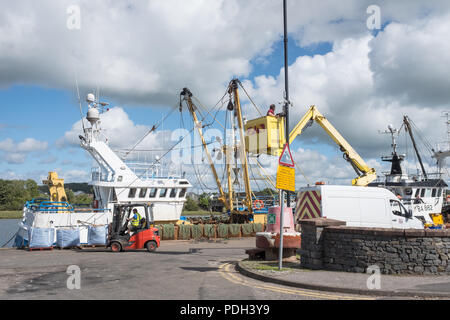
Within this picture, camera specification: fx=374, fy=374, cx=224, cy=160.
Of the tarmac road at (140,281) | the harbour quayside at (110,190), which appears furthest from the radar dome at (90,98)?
the tarmac road at (140,281)

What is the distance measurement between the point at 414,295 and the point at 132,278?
6696 mm

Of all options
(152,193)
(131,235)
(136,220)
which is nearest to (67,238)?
(131,235)

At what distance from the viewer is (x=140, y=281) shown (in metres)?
9.44

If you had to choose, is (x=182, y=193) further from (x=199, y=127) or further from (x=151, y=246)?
(x=151, y=246)

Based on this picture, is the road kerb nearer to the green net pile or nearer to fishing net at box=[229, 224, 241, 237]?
fishing net at box=[229, 224, 241, 237]

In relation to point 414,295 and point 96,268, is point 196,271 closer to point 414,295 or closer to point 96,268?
point 96,268

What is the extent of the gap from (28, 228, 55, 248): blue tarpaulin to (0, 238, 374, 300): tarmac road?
3598mm

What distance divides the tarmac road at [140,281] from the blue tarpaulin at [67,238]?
4.03 m

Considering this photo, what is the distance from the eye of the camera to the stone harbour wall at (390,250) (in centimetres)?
902

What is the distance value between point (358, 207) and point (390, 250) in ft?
21.1

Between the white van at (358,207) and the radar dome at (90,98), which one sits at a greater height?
the radar dome at (90,98)

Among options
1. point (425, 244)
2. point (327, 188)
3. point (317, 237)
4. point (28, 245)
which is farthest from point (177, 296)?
point (28, 245)

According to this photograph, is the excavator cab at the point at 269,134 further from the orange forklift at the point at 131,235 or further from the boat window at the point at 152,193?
the boat window at the point at 152,193
